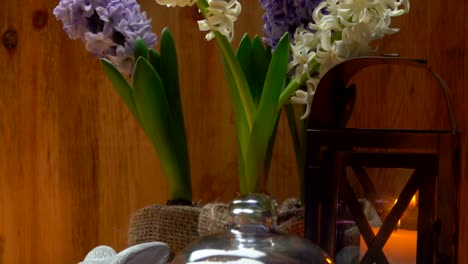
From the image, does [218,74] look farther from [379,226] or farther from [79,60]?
[379,226]

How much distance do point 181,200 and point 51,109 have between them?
14.4 inches

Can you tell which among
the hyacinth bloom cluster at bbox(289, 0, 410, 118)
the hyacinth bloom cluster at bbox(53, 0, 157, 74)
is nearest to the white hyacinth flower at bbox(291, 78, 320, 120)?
the hyacinth bloom cluster at bbox(289, 0, 410, 118)

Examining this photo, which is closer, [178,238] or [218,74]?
→ [178,238]

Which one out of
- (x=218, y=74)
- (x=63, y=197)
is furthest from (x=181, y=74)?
(x=63, y=197)

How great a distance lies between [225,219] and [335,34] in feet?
0.81

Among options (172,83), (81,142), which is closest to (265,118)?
(172,83)

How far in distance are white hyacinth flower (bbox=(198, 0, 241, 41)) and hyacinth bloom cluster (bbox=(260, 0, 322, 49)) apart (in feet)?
0.22

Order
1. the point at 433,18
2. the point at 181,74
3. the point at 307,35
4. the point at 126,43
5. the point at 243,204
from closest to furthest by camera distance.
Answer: the point at 243,204
the point at 307,35
the point at 126,43
the point at 433,18
the point at 181,74

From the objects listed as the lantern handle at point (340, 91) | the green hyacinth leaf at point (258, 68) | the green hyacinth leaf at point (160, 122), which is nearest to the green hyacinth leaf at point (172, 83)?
the green hyacinth leaf at point (160, 122)

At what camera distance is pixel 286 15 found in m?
0.75

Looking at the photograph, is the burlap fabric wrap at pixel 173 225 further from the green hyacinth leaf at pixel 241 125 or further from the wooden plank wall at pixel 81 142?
the wooden plank wall at pixel 81 142

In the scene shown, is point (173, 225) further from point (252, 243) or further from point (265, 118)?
point (252, 243)

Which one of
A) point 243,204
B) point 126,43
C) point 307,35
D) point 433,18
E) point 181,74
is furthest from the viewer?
point 181,74

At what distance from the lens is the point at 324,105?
0.73 m
